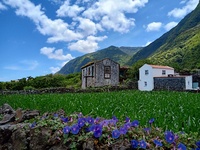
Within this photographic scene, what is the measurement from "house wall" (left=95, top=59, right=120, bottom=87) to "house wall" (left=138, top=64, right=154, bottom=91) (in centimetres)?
484

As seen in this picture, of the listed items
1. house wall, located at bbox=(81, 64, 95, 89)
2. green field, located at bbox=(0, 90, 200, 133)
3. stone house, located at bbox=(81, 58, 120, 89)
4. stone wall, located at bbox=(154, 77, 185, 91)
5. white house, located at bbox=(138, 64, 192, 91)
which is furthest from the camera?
house wall, located at bbox=(81, 64, 95, 89)

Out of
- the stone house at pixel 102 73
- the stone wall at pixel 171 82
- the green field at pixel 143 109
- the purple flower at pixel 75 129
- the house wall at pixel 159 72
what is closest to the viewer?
the purple flower at pixel 75 129

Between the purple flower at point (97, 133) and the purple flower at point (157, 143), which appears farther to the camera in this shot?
the purple flower at point (97, 133)

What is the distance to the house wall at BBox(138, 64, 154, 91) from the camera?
36250 millimetres

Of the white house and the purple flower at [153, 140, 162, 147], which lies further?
the white house

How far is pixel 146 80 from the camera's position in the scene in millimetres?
36656

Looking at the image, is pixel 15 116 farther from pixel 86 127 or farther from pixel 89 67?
pixel 89 67

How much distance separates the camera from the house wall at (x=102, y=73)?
126ft

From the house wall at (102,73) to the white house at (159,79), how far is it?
4.84 m

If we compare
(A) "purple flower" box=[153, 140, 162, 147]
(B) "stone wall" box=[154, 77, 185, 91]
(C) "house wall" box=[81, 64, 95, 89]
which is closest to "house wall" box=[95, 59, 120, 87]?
(C) "house wall" box=[81, 64, 95, 89]

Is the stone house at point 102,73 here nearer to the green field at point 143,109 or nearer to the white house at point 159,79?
the white house at point 159,79

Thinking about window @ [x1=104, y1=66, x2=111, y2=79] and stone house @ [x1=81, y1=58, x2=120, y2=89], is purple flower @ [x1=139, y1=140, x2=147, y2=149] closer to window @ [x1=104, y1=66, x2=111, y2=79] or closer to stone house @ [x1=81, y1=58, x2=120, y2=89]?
stone house @ [x1=81, y1=58, x2=120, y2=89]

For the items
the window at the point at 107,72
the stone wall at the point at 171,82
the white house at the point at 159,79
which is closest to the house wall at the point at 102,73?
the window at the point at 107,72

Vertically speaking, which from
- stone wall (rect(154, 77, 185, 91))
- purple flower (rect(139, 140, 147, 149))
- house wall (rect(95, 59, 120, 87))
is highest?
house wall (rect(95, 59, 120, 87))
